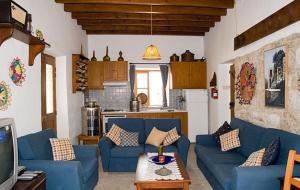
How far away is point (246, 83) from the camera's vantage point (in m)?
4.62

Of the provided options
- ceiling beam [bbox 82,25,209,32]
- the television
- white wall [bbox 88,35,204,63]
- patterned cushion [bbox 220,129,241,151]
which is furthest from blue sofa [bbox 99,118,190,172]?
white wall [bbox 88,35,204,63]

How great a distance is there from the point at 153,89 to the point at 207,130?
1.91m

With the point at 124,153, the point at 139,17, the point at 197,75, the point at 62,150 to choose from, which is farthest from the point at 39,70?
the point at 197,75

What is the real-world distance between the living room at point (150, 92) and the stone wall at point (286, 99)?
0.05 feet

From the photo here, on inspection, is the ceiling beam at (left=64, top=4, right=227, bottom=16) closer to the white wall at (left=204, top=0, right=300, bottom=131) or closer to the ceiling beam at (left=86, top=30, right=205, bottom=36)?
the white wall at (left=204, top=0, right=300, bottom=131)

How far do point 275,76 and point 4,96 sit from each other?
335cm

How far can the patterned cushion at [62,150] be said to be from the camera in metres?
3.53

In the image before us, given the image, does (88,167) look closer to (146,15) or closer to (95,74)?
(146,15)

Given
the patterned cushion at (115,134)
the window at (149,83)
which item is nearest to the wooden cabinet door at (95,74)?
the window at (149,83)

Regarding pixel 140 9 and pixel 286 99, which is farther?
pixel 140 9

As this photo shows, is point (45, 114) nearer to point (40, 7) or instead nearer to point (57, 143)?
point (57, 143)

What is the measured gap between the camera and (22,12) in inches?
117

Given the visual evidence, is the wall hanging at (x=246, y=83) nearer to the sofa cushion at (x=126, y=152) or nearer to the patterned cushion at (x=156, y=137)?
the patterned cushion at (x=156, y=137)

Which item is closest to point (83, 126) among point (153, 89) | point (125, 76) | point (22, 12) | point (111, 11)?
point (125, 76)
